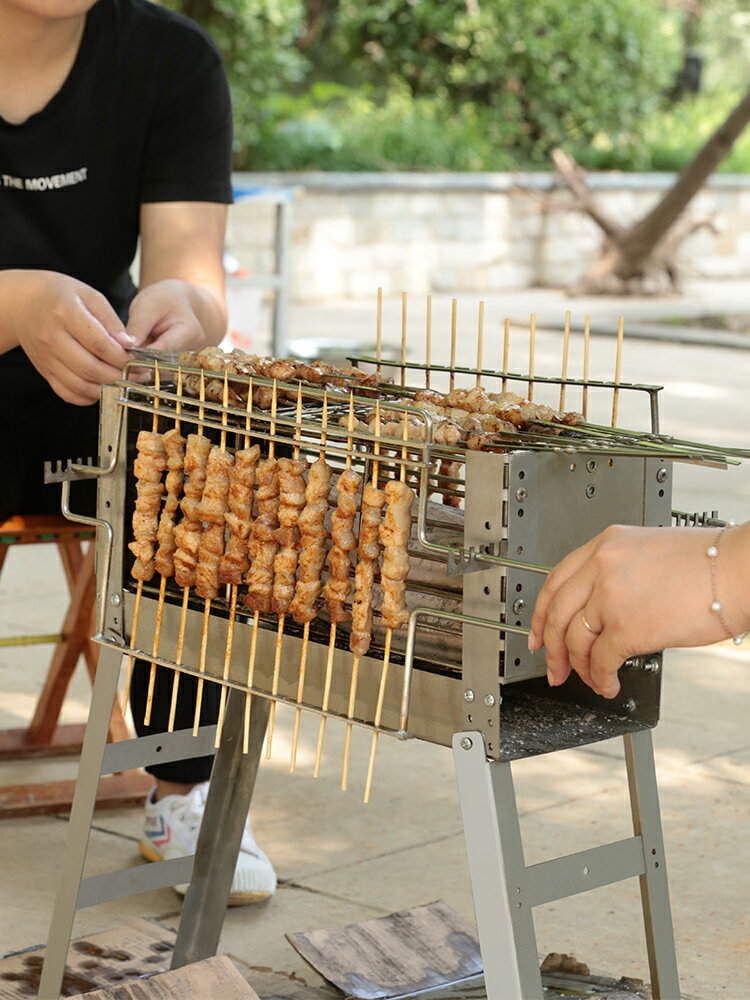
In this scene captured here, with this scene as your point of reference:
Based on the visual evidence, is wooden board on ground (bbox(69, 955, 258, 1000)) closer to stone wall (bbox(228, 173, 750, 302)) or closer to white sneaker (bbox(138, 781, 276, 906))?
white sneaker (bbox(138, 781, 276, 906))

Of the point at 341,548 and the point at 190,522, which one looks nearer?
the point at 341,548

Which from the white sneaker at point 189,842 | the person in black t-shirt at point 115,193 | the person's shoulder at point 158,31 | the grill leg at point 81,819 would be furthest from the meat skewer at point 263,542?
the person's shoulder at point 158,31

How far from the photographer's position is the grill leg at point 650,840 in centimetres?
219

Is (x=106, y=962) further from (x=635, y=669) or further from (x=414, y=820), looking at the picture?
(x=635, y=669)

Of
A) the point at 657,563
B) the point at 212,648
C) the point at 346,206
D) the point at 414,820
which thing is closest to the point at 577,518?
the point at 657,563

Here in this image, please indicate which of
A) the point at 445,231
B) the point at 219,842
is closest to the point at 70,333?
the point at 219,842

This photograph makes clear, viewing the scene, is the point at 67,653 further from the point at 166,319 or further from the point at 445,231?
the point at 445,231

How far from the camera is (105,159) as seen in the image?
328 cm

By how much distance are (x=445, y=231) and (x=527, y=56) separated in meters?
4.10

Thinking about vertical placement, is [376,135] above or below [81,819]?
above

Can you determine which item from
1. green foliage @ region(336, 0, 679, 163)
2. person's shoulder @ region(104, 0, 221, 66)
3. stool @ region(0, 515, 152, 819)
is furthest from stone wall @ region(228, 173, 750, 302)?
person's shoulder @ region(104, 0, 221, 66)

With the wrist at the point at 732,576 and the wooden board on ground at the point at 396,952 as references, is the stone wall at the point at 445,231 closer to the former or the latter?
the wooden board on ground at the point at 396,952

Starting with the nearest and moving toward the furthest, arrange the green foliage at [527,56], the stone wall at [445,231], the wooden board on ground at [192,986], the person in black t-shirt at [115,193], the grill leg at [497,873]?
the grill leg at [497,873]
the wooden board on ground at [192,986]
the person in black t-shirt at [115,193]
the stone wall at [445,231]
the green foliage at [527,56]

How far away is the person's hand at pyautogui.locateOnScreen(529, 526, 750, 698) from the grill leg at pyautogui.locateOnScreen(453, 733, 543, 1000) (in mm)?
222
